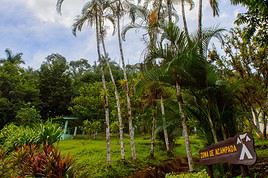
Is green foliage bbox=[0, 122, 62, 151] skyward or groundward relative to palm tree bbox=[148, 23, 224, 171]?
groundward

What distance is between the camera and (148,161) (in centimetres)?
1475

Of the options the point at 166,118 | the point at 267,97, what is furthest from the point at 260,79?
the point at 166,118

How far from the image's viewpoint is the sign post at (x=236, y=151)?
4.52 meters

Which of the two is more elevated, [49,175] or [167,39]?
[167,39]

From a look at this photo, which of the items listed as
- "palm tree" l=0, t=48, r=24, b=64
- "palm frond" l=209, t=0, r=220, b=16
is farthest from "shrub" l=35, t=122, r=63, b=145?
"palm tree" l=0, t=48, r=24, b=64

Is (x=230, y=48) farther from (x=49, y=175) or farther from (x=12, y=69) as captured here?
(x=12, y=69)

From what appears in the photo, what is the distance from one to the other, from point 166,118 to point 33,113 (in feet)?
61.8

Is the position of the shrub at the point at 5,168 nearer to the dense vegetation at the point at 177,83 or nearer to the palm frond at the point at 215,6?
the dense vegetation at the point at 177,83

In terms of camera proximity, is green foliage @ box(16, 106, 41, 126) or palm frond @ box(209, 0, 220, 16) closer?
palm frond @ box(209, 0, 220, 16)

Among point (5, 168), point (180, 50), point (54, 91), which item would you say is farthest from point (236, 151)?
point (54, 91)

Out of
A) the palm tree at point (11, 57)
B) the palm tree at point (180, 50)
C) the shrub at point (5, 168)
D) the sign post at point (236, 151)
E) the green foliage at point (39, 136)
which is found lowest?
the shrub at point (5, 168)

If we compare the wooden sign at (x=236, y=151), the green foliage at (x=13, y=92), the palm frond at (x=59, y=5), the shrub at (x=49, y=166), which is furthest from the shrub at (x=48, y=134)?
the green foliage at (x=13, y=92)

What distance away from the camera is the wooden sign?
4516 millimetres

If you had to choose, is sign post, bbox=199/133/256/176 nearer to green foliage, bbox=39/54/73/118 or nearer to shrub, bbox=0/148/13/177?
shrub, bbox=0/148/13/177
